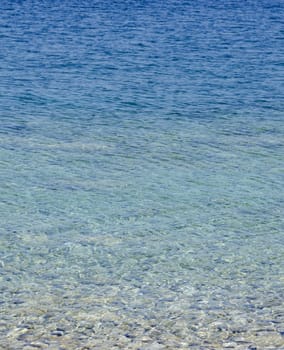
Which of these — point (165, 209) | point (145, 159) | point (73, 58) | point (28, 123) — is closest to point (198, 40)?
point (73, 58)

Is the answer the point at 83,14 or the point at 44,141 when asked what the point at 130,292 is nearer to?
the point at 44,141

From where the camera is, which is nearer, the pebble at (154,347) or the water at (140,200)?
the pebble at (154,347)

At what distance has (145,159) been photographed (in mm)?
11070

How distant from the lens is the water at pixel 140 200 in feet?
21.2

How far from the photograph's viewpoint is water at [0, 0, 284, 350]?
21.2ft

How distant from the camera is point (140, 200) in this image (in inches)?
368

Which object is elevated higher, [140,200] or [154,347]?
[154,347]

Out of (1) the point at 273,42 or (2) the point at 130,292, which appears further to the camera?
(1) the point at 273,42

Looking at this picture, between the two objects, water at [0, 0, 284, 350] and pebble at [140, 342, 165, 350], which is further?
water at [0, 0, 284, 350]

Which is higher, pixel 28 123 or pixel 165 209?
pixel 165 209

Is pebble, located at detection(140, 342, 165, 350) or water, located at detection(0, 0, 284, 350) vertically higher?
pebble, located at detection(140, 342, 165, 350)

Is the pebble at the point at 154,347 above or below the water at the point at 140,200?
above

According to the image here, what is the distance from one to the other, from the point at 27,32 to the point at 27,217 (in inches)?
609

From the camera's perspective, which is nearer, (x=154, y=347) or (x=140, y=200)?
(x=154, y=347)
